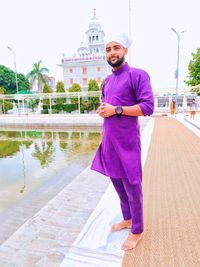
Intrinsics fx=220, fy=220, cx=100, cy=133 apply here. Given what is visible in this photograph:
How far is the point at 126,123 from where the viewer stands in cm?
181

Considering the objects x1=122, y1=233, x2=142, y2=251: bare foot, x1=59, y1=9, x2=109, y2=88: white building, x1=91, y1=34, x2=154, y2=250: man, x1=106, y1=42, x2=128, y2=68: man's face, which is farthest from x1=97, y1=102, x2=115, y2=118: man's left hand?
x1=59, y1=9, x2=109, y2=88: white building

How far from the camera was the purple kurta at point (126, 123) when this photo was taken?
172 centimetres

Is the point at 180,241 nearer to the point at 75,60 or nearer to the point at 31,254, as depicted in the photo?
the point at 31,254

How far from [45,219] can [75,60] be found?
126 feet

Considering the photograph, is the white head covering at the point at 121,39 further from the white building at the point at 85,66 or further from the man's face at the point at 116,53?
the white building at the point at 85,66

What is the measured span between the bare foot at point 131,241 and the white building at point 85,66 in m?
36.7

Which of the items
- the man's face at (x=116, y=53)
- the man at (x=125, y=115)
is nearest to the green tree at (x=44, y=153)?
the man at (x=125, y=115)

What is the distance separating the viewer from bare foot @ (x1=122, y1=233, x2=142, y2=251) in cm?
194

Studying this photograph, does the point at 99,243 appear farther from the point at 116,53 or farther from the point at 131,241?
the point at 116,53

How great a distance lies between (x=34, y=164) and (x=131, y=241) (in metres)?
6.06

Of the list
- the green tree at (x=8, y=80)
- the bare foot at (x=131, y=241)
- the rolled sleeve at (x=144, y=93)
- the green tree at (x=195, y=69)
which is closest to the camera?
the rolled sleeve at (x=144, y=93)

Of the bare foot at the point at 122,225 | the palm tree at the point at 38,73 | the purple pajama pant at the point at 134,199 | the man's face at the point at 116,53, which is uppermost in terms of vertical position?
the palm tree at the point at 38,73

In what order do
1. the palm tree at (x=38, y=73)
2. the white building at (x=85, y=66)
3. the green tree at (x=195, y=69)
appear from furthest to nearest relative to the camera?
the white building at (x=85, y=66) → the palm tree at (x=38, y=73) → the green tree at (x=195, y=69)

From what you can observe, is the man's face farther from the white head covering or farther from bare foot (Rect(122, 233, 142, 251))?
bare foot (Rect(122, 233, 142, 251))
